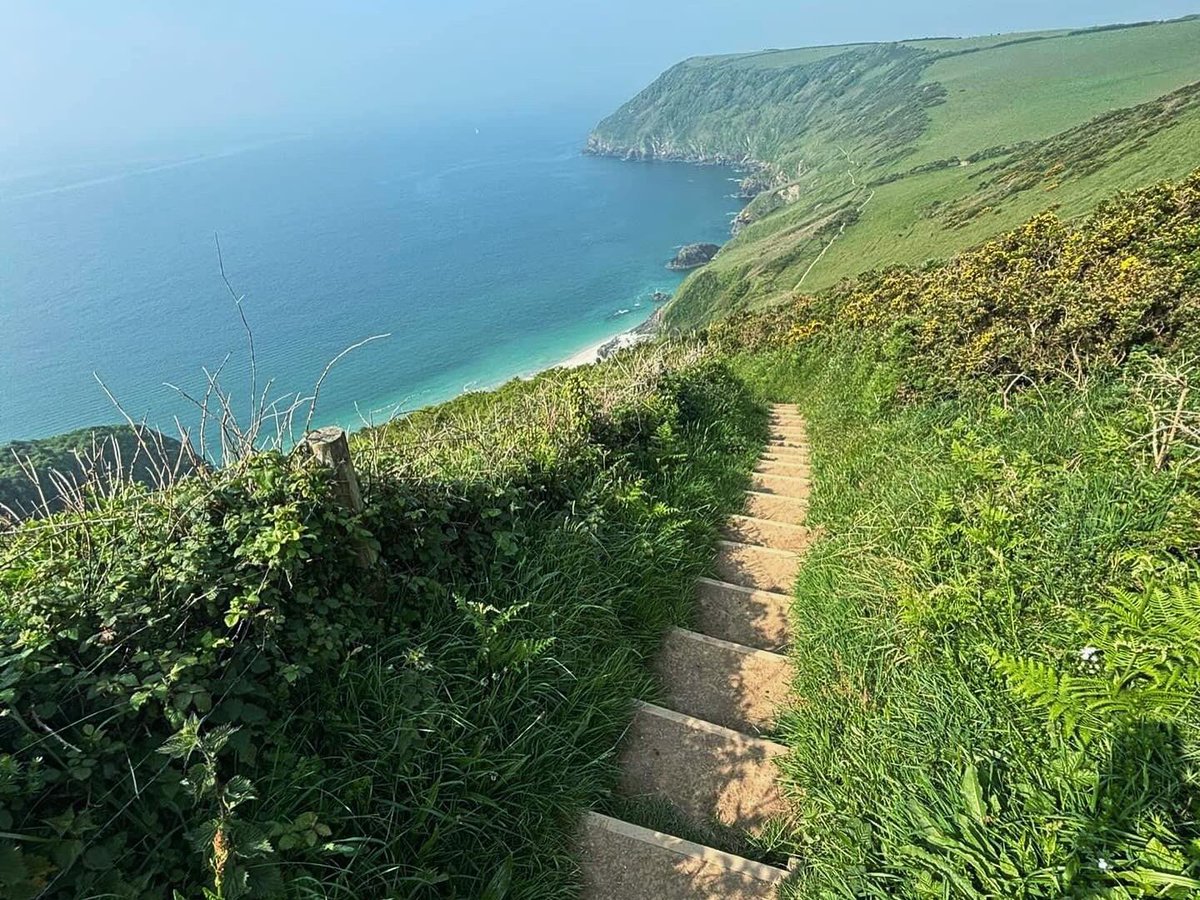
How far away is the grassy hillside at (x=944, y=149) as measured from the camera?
43062 millimetres

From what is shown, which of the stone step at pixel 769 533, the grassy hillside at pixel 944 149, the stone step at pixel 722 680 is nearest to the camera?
the stone step at pixel 722 680

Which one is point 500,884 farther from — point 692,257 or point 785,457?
point 692,257

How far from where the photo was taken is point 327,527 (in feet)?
9.83

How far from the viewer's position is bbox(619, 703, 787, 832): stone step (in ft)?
10.2

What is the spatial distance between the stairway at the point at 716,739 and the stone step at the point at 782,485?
2.70 feet

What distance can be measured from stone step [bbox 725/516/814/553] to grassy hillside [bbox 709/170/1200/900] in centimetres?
21

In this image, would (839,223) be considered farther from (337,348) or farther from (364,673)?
(364,673)

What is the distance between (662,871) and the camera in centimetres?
275

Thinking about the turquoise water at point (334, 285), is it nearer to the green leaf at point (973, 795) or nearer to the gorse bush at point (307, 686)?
the gorse bush at point (307, 686)

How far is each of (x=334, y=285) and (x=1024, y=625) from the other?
105 metres

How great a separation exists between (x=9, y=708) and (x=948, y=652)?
12.7ft

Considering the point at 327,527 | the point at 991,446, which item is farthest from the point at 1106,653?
the point at 327,527

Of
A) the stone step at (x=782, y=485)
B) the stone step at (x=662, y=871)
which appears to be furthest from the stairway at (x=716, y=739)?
the stone step at (x=782, y=485)

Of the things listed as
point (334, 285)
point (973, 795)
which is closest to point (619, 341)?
point (334, 285)
